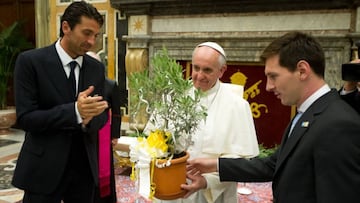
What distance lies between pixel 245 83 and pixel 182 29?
4.02ft

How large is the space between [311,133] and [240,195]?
264 centimetres

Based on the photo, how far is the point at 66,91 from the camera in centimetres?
164

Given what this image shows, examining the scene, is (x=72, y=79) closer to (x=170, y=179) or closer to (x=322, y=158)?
(x=170, y=179)

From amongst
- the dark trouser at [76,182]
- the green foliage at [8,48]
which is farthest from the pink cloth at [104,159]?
the green foliage at [8,48]

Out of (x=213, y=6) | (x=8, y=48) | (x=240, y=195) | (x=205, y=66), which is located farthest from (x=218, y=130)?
(x=8, y=48)

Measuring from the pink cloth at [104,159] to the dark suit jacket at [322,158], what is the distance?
171 centimetres

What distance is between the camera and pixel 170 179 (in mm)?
1275

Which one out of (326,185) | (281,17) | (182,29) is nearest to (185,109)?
(326,185)

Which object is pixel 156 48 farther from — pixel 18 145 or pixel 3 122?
pixel 3 122

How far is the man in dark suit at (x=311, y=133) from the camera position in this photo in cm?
95

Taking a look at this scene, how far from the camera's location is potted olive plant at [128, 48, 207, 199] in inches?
48.6

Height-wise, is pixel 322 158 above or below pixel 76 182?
above

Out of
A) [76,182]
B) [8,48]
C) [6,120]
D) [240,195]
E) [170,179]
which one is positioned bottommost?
[240,195]

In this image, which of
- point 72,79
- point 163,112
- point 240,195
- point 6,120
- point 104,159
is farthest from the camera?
point 6,120
